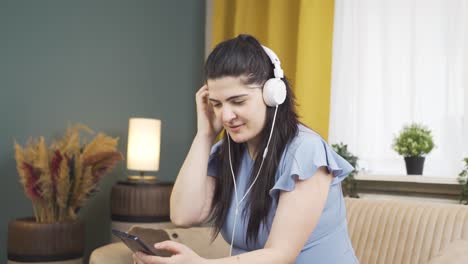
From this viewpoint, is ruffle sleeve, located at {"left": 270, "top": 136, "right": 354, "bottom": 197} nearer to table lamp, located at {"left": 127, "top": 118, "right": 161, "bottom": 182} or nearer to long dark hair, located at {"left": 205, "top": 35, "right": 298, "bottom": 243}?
long dark hair, located at {"left": 205, "top": 35, "right": 298, "bottom": 243}

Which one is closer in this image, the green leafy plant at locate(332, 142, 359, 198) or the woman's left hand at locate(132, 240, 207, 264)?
the woman's left hand at locate(132, 240, 207, 264)

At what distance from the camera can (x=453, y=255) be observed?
4.62ft

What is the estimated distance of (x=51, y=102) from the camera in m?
2.80

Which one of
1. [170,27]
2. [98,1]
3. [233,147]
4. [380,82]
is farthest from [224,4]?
[233,147]

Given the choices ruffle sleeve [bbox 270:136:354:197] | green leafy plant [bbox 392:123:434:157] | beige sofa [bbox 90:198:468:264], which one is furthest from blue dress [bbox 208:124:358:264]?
green leafy plant [bbox 392:123:434:157]

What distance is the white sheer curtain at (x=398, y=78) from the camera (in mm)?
2406

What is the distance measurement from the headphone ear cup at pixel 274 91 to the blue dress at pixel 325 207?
0.11 m

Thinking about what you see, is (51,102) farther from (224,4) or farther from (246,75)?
(246,75)

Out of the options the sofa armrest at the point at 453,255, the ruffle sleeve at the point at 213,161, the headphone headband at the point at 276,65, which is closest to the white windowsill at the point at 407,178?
the sofa armrest at the point at 453,255

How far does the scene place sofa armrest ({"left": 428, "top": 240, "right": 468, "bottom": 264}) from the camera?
54.1 inches

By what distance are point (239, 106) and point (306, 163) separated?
0.20 metres

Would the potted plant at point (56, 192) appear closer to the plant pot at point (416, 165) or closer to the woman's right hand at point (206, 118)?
the woman's right hand at point (206, 118)

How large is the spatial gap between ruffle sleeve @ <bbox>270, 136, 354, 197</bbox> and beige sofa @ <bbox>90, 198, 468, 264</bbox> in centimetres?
54

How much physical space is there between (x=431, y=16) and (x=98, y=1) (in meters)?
1.63
